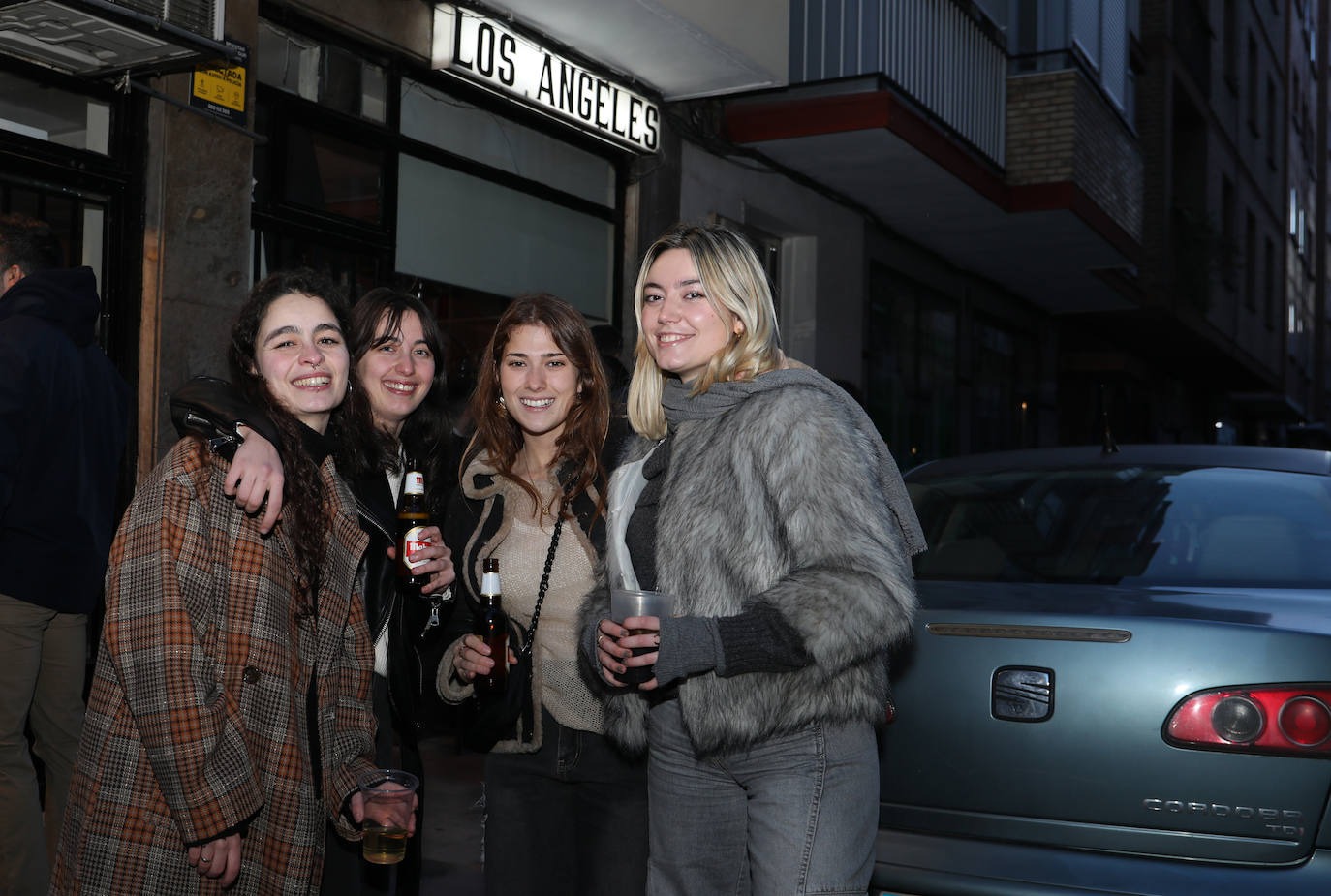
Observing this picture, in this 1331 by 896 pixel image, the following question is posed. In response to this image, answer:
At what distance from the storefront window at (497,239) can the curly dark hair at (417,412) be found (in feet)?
14.4

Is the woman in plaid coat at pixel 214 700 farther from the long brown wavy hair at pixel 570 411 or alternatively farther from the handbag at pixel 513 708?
the long brown wavy hair at pixel 570 411

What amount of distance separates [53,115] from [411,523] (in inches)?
147

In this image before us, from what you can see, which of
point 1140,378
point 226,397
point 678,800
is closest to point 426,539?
point 226,397

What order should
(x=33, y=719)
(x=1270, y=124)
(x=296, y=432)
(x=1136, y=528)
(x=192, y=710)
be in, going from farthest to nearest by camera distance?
(x=1270, y=124) < (x=33, y=719) < (x=1136, y=528) < (x=296, y=432) < (x=192, y=710)

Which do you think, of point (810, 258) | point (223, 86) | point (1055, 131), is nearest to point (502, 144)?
point (223, 86)

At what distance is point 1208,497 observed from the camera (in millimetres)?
3914

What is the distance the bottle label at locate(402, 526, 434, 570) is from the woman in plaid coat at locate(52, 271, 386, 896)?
0.69 feet

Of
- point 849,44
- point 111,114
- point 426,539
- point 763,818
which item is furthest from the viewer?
point 849,44

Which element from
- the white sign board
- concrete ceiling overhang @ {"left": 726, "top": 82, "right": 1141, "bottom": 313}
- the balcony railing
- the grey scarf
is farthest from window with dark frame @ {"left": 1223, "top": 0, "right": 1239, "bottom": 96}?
the grey scarf

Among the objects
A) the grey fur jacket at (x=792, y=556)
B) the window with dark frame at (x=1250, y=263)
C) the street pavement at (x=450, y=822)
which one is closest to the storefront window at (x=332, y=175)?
the street pavement at (x=450, y=822)

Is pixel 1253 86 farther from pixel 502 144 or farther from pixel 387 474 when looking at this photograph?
pixel 387 474

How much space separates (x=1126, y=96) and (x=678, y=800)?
1543 centimetres

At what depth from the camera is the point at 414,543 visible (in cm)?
306

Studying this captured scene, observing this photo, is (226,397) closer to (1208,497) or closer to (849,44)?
(1208,497)
